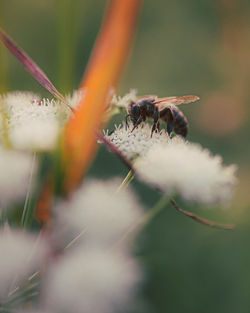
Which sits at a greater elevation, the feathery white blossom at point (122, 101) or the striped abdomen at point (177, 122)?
the striped abdomen at point (177, 122)

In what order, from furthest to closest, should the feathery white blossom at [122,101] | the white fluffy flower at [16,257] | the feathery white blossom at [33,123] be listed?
the feathery white blossom at [122,101], the feathery white blossom at [33,123], the white fluffy flower at [16,257]

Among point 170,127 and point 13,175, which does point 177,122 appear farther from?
point 13,175

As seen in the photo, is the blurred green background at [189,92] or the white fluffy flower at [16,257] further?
the blurred green background at [189,92]

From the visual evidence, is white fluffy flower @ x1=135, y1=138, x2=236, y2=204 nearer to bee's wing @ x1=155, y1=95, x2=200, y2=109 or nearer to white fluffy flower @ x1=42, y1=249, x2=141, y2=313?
white fluffy flower @ x1=42, y1=249, x2=141, y2=313

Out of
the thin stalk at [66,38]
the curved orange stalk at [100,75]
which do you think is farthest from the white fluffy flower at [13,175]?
the thin stalk at [66,38]

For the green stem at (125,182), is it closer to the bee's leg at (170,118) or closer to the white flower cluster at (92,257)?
the white flower cluster at (92,257)

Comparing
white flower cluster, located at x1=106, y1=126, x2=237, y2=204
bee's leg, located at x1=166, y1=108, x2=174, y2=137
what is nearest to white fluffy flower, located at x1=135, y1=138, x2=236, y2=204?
white flower cluster, located at x1=106, y1=126, x2=237, y2=204

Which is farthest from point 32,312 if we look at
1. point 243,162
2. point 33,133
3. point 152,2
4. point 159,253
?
point 152,2
